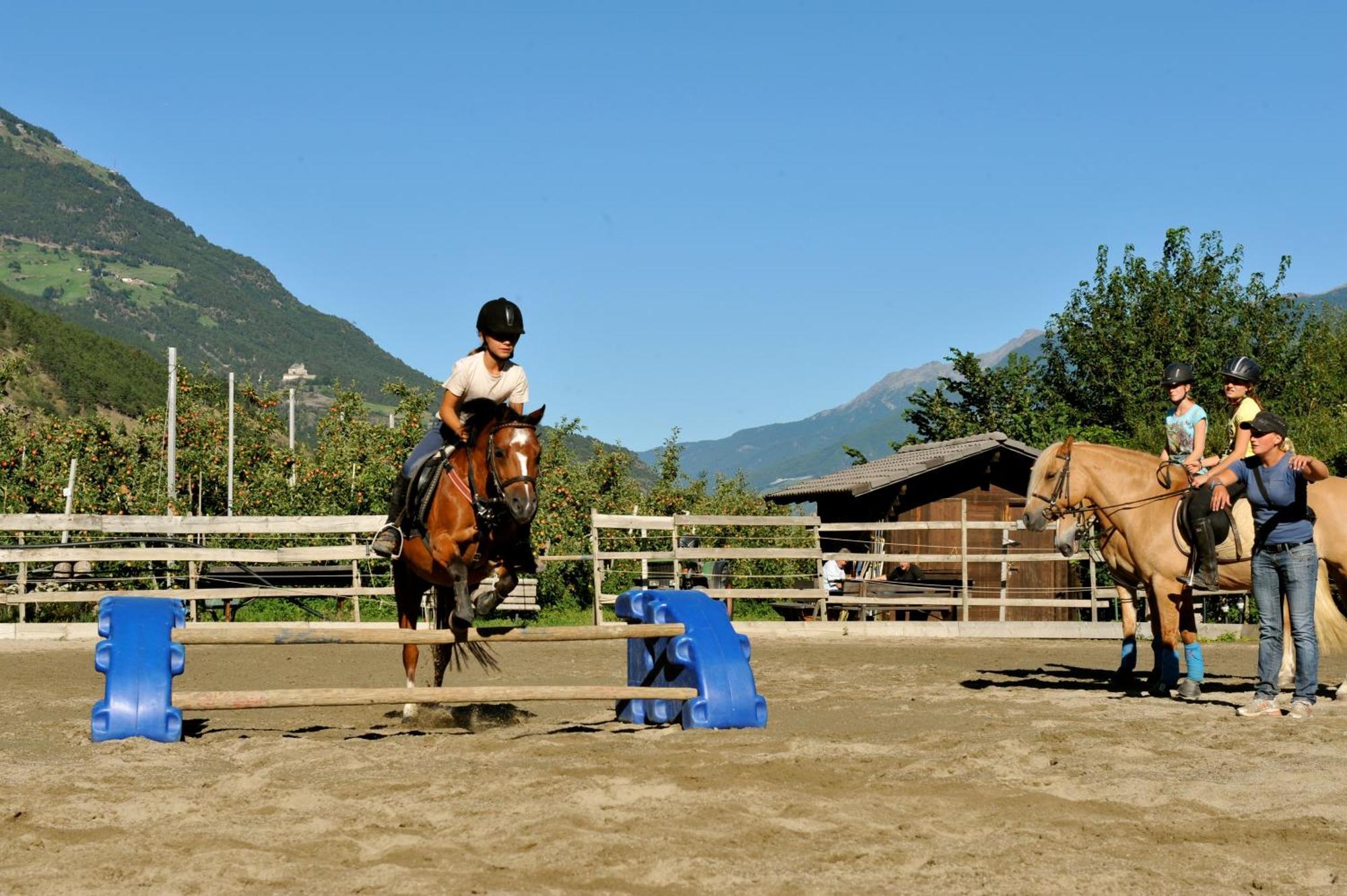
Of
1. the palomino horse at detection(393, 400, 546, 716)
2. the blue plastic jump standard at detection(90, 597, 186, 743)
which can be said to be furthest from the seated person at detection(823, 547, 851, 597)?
the blue plastic jump standard at detection(90, 597, 186, 743)

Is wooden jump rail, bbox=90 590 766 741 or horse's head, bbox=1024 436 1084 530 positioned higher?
horse's head, bbox=1024 436 1084 530

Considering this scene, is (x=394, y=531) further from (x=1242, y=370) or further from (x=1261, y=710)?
(x=1242, y=370)

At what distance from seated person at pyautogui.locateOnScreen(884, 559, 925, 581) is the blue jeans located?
549 inches

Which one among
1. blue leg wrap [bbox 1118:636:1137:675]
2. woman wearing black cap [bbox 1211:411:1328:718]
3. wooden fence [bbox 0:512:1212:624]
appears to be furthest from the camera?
wooden fence [bbox 0:512:1212:624]

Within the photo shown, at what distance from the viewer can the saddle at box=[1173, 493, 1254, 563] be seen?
10953 millimetres

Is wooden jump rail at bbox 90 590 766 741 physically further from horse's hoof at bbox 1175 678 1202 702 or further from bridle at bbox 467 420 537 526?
horse's hoof at bbox 1175 678 1202 702

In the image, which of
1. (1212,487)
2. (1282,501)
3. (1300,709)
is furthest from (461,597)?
(1212,487)

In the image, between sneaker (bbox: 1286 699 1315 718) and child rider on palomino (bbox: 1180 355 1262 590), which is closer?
sneaker (bbox: 1286 699 1315 718)

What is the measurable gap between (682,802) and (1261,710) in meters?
5.51

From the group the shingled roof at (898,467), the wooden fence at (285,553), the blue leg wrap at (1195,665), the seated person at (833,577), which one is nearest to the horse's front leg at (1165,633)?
the blue leg wrap at (1195,665)

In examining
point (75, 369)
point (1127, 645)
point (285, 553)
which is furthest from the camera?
point (75, 369)

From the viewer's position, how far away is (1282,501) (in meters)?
9.42

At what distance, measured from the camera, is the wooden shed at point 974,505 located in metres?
26.4

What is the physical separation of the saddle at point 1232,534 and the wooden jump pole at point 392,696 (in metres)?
5.09
